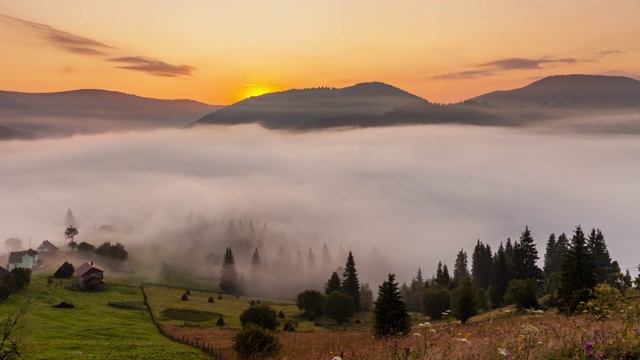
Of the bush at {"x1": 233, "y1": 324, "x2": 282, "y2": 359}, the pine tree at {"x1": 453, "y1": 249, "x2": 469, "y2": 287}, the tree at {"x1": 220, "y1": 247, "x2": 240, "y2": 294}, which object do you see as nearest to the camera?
the bush at {"x1": 233, "y1": 324, "x2": 282, "y2": 359}

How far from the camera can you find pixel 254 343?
3152cm

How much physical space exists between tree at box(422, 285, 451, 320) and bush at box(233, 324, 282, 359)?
73096 millimetres

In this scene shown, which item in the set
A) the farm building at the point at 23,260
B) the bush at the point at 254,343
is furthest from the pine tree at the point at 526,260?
the farm building at the point at 23,260

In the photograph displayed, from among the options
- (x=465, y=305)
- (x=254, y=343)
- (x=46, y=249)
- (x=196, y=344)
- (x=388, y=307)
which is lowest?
(x=46, y=249)

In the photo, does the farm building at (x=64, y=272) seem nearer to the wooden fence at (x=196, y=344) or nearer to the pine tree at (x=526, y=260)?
the wooden fence at (x=196, y=344)

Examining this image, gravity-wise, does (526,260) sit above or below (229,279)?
above

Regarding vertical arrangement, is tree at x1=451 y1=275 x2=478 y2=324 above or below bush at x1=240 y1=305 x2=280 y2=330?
above

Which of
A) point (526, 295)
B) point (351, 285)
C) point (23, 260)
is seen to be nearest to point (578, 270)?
point (526, 295)

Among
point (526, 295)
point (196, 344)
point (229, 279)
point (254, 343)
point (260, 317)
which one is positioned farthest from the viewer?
point (229, 279)

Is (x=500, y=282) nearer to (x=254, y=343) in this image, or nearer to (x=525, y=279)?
(x=525, y=279)

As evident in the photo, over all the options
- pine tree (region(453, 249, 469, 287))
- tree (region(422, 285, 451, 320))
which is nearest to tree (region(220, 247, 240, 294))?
tree (region(422, 285, 451, 320))

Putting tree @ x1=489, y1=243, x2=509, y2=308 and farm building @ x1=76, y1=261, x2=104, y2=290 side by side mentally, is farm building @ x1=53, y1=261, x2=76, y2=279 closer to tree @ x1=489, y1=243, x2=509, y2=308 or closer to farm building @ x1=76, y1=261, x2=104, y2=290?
farm building @ x1=76, y1=261, x2=104, y2=290

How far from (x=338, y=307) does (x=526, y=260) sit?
134ft

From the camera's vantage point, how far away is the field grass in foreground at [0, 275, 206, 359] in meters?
38.7
